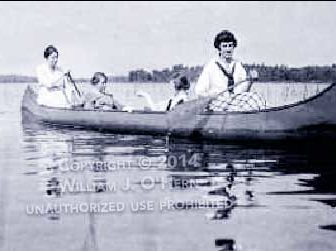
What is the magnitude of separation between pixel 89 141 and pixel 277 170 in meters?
2.14

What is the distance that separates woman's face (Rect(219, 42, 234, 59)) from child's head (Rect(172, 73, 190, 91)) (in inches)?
26.8

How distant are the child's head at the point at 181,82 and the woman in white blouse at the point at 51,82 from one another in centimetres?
144

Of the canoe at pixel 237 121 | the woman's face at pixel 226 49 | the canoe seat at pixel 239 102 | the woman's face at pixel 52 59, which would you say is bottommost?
the canoe at pixel 237 121

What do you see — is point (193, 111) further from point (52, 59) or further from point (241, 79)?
point (52, 59)

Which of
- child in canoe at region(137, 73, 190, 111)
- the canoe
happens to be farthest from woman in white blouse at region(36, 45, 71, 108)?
child in canoe at region(137, 73, 190, 111)

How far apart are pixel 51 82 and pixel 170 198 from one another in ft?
12.3

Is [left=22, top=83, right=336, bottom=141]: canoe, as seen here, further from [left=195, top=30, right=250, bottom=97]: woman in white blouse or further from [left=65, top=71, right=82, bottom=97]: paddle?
[left=65, top=71, right=82, bottom=97]: paddle

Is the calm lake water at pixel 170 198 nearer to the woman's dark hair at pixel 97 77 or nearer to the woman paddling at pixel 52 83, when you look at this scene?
the woman's dark hair at pixel 97 77

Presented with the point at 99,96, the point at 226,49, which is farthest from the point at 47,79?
the point at 226,49

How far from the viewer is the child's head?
552 centimetres

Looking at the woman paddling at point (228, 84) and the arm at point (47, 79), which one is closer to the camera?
the woman paddling at point (228, 84)

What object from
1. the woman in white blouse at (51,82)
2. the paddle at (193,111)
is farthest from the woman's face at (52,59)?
the paddle at (193,111)

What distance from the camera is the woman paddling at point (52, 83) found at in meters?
6.38

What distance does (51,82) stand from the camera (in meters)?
6.52
